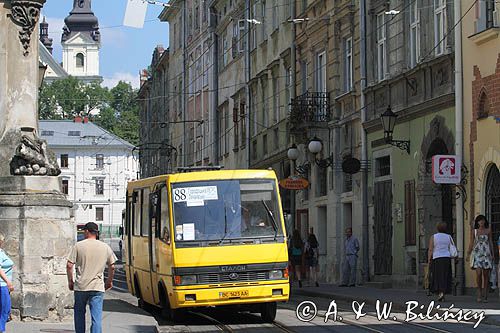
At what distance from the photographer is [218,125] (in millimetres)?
60375

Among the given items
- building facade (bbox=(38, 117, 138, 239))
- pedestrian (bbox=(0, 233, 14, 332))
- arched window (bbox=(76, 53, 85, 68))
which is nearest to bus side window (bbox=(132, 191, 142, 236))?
pedestrian (bbox=(0, 233, 14, 332))

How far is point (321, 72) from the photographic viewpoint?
39656 millimetres

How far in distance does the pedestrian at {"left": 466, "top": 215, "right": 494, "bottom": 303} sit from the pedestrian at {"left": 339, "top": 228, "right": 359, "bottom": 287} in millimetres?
9680

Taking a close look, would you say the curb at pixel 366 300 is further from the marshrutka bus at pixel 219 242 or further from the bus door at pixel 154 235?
the bus door at pixel 154 235

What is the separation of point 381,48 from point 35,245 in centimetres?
→ 1669

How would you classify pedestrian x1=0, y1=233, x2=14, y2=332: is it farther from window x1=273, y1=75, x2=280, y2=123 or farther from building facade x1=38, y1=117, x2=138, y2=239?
building facade x1=38, y1=117, x2=138, y2=239

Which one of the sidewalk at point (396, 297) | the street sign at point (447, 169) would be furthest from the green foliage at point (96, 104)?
the street sign at point (447, 169)

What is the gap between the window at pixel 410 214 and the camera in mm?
30391

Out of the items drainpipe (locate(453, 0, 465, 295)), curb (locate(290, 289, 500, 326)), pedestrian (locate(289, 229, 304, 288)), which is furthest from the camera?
pedestrian (locate(289, 229, 304, 288))

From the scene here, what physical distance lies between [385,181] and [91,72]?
472 feet

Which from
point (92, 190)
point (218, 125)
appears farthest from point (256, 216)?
point (92, 190)

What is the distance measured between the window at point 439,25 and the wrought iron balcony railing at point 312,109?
9.18m

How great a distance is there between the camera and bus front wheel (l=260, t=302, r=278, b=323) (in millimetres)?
21398

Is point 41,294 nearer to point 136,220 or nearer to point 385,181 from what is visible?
point 136,220
